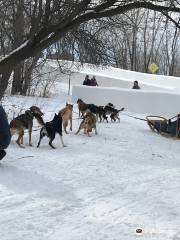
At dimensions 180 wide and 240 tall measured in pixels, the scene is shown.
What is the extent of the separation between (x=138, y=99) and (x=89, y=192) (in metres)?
16.1

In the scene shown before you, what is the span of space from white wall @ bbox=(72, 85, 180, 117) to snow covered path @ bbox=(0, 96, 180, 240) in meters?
9.82

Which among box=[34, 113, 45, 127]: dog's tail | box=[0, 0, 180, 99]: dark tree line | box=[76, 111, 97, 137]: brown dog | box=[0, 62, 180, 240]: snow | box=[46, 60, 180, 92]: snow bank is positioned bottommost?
box=[0, 62, 180, 240]: snow

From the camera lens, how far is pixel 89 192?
9148 mm

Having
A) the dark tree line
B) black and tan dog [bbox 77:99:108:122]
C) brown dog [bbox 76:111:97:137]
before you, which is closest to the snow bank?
black and tan dog [bbox 77:99:108:122]

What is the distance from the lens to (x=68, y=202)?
841 centimetres

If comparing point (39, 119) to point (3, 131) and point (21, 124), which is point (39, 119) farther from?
point (3, 131)

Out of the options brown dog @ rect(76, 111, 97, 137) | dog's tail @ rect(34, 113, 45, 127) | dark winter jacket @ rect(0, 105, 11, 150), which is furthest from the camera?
brown dog @ rect(76, 111, 97, 137)

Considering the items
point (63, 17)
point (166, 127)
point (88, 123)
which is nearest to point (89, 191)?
point (63, 17)

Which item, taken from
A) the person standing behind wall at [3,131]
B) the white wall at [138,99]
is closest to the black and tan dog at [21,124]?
the person standing behind wall at [3,131]

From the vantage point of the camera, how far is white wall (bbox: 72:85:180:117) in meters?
24.6

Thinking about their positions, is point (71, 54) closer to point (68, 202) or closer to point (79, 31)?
point (79, 31)

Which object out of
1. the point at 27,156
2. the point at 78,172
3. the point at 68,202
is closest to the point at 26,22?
the point at 27,156

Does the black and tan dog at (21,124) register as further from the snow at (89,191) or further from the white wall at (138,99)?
the white wall at (138,99)

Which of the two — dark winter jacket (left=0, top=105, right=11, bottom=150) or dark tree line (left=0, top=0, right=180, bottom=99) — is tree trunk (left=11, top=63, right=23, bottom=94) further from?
dark winter jacket (left=0, top=105, right=11, bottom=150)
